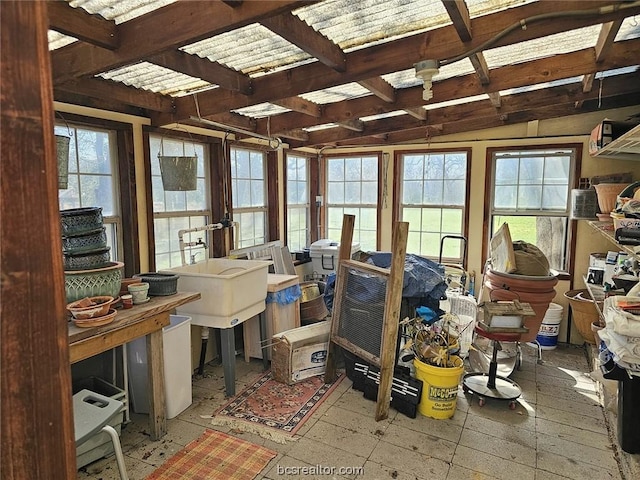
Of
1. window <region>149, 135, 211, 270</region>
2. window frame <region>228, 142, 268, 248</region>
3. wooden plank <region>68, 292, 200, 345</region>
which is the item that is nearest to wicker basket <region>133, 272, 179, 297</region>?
wooden plank <region>68, 292, 200, 345</region>

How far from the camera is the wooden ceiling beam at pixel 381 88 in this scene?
281cm

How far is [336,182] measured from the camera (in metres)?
5.68

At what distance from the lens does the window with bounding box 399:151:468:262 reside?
496 centimetres

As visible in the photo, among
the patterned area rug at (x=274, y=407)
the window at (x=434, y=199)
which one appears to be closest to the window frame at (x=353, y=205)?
the window at (x=434, y=199)

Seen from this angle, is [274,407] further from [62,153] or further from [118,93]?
[118,93]

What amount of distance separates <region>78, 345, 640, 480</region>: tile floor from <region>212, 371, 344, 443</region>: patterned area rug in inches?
2.8

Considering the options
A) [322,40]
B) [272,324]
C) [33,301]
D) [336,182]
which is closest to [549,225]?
[336,182]

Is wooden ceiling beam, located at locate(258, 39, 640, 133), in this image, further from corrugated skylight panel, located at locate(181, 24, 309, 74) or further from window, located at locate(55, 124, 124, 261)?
window, located at locate(55, 124, 124, 261)

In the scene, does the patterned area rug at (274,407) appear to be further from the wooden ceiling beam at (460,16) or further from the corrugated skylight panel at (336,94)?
the wooden ceiling beam at (460,16)

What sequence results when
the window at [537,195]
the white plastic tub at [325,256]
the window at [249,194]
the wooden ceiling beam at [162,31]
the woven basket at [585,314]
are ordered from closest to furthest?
the wooden ceiling beam at [162,31], the woven basket at [585,314], the window at [249,194], the window at [537,195], the white plastic tub at [325,256]

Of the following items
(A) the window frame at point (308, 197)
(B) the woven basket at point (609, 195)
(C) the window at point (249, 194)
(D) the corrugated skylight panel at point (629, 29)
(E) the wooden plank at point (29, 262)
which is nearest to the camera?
(E) the wooden plank at point (29, 262)

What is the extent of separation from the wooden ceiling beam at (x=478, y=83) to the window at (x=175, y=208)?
0.77 m

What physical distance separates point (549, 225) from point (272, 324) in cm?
329

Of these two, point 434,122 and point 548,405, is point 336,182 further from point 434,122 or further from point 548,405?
point 548,405
